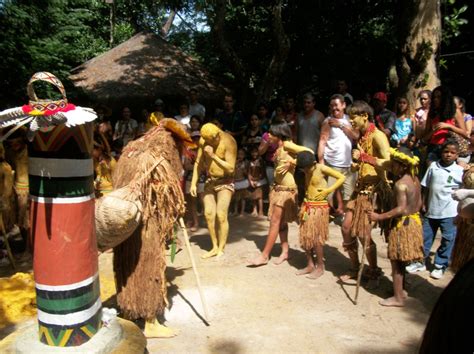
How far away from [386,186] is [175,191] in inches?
93.6

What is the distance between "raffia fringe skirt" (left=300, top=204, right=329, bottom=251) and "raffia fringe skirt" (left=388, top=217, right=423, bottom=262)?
0.90 metres

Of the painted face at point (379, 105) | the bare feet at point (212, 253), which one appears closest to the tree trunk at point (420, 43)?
the painted face at point (379, 105)

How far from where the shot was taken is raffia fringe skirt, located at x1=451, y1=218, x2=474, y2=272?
4207mm

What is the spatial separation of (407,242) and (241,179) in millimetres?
4096

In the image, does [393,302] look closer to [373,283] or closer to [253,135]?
[373,283]

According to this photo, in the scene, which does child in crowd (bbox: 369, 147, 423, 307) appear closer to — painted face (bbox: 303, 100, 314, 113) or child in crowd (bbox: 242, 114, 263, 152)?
painted face (bbox: 303, 100, 314, 113)

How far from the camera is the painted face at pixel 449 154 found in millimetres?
5334

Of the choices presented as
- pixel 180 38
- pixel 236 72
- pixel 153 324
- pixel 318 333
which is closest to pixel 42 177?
pixel 153 324

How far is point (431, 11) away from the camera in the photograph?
8516 millimetres

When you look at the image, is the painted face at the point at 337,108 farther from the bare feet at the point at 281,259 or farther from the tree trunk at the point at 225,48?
the tree trunk at the point at 225,48

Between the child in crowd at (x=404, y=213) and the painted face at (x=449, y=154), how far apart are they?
1026 millimetres

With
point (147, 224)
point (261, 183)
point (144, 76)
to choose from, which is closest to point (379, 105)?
point (261, 183)

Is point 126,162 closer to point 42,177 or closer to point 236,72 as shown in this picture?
point 42,177

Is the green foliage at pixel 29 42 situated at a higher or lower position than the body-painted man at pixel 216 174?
higher
